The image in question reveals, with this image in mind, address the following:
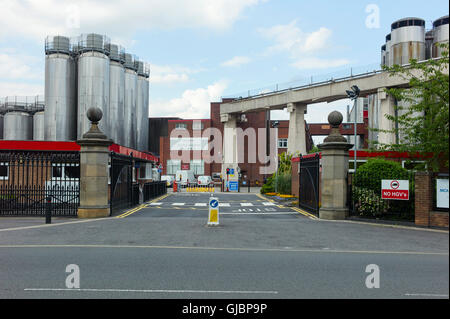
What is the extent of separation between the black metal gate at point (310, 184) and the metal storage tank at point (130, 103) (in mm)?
36017

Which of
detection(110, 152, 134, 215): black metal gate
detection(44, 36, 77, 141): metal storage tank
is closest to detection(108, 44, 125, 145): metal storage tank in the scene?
detection(44, 36, 77, 141): metal storage tank

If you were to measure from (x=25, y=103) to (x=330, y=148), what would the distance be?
2497 inches

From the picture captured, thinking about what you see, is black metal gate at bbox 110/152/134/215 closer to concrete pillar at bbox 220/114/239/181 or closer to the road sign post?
the road sign post

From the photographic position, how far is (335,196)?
16375 millimetres

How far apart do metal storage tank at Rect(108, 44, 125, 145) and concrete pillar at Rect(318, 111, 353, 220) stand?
37.0m

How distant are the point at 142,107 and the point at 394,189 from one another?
5189cm

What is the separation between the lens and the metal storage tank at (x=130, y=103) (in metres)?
53.2

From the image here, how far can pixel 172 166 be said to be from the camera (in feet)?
266

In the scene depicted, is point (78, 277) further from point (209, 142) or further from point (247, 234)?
point (209, 142)

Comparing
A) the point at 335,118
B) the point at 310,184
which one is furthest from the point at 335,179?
the point at 310,184

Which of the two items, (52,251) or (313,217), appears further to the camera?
(313,217)

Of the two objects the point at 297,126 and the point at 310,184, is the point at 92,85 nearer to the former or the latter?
the point at 297,126
